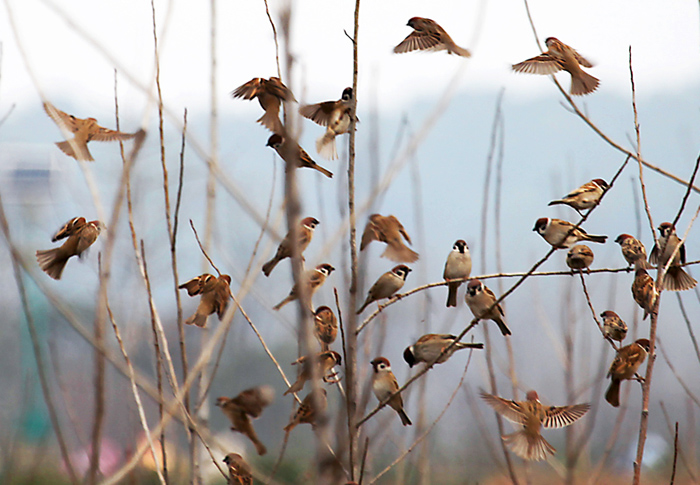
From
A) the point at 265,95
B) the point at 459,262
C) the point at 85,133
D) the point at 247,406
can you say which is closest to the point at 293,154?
the point at 265,95

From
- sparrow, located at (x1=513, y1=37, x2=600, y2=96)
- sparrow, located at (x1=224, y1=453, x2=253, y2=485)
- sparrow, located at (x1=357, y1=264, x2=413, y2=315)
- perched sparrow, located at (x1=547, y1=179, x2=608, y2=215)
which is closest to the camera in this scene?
sparrow, located at (x1=224, y1=453, x2=253, y2=485)

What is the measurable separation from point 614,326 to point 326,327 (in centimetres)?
78

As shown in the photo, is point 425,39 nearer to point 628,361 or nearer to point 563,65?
point 563,65

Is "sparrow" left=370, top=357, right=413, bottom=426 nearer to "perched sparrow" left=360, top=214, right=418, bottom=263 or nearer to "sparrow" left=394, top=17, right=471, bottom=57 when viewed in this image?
"perched sparrow" left=360, top=214, right=418, bottom=263

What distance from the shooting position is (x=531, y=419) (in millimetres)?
1620

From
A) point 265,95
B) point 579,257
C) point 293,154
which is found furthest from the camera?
point 579,257

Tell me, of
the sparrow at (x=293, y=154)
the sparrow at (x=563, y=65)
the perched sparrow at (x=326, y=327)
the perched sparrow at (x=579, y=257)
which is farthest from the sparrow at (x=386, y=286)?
the sparrow at (x=563, y=65)

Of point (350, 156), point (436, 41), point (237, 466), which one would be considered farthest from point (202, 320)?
point (436, 41)

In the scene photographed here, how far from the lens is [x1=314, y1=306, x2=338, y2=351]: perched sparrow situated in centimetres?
176

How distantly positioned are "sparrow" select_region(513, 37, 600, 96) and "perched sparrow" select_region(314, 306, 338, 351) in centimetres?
83

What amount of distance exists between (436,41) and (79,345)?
3505 millimetres

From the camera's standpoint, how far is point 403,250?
64.4 inches

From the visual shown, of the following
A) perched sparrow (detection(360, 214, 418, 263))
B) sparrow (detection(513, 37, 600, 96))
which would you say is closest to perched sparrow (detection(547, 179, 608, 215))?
sparrow (detection(513, 37, 600, 96))

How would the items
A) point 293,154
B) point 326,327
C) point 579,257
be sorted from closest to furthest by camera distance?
point 293,154
point 326,327
point 579,257
